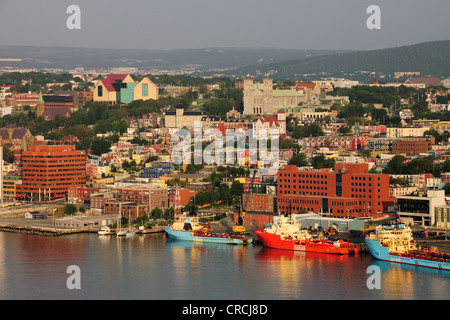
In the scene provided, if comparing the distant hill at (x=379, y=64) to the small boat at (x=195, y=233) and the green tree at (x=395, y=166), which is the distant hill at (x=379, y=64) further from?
the small boat at (x=195, y=233)

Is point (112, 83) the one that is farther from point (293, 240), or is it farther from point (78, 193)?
point (293, 240)

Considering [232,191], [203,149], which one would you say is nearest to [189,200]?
[232,191]

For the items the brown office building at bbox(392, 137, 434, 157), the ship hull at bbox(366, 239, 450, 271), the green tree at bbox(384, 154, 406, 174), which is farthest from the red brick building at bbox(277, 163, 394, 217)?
the brown office building at bbox(392, 137, 434, 157)

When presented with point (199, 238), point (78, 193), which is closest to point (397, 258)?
point (199, 238)

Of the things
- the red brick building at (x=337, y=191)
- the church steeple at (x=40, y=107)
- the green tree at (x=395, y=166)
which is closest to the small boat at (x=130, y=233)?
the red brick building at (x=337, y=191)

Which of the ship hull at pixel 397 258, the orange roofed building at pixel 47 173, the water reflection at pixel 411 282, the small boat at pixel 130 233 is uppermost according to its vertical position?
the orange roofed building at pixel 47 173

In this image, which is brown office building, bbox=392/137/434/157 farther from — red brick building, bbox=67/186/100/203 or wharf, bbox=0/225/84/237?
wharf, bbox=0/225/84/237

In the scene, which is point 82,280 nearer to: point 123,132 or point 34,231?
point 34,231
